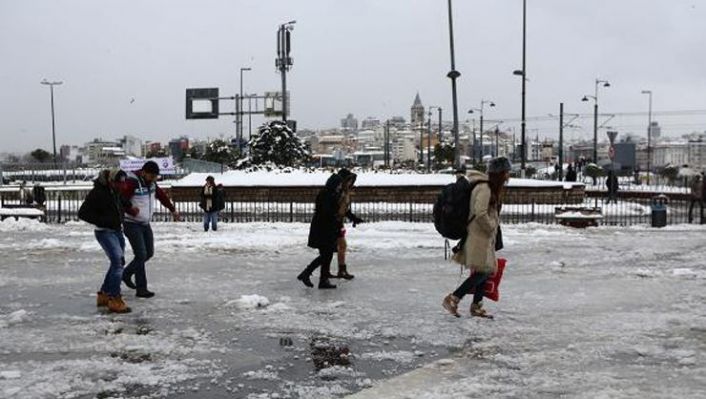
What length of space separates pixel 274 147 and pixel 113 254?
99.6ft

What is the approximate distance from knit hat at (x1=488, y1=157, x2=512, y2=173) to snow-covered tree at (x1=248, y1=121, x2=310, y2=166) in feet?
102

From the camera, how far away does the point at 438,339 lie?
722 cm

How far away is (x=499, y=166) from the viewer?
741 cm

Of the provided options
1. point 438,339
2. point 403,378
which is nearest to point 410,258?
point 438,339

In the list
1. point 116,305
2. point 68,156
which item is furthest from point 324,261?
point 68,156

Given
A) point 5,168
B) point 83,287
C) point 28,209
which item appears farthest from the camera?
point 5,168

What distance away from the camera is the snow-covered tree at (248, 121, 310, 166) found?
126ft

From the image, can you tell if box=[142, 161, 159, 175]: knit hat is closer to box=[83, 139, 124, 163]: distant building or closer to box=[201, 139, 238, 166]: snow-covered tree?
box=[201, 139, 238, 166]: snow-covered tree

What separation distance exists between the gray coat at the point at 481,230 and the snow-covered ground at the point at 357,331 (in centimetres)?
68

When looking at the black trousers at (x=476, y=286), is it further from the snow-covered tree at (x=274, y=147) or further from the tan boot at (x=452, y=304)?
the snow-covered tree at (x=274, y=147)

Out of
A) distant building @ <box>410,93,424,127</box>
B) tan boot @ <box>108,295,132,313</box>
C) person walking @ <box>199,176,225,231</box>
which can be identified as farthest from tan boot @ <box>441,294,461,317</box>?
distant building @ <box>410,93,424,127</box>

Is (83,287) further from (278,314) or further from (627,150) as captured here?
(627,150)

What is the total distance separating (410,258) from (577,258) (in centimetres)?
295

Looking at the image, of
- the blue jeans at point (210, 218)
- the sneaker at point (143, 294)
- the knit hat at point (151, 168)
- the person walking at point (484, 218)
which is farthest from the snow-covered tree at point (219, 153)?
the person walking at point (484, 218)
